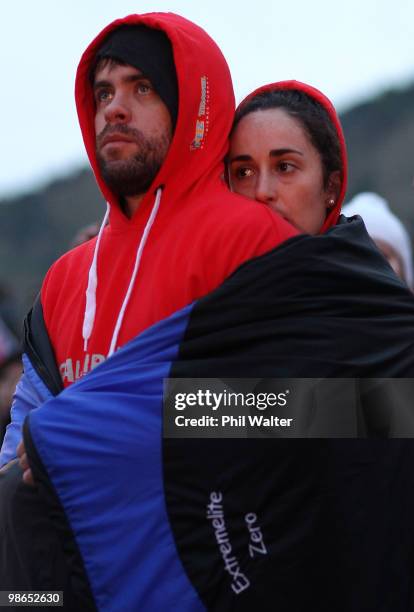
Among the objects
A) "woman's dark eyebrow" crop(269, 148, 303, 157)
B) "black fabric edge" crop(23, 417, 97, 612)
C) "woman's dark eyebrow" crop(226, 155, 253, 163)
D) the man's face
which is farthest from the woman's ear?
"black fabric edge" crop(23, 417, 97, 612)

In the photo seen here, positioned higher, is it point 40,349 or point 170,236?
point 170,236

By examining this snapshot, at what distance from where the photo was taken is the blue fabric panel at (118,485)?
3562 mm

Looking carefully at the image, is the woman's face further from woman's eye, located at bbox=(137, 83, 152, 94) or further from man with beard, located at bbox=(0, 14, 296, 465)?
woman's eye, located at bbox=(137, 83, 152, 94)

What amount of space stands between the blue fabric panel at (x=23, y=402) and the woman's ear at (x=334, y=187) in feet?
3.78

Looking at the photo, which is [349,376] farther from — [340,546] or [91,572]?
[91,572]

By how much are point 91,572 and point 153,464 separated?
339 mm

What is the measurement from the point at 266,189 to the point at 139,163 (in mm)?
426

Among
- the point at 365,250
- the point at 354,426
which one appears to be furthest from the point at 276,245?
the point at 354,426

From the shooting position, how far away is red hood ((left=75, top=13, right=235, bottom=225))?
412 centimetres

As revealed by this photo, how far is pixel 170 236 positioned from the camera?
13.0 ft

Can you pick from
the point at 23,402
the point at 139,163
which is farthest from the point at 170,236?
the point at 23,402

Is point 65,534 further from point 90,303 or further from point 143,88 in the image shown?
point 143,88

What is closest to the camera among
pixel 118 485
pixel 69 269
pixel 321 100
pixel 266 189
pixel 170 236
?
pixel 118 485

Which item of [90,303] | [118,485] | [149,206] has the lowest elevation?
[118,485]
